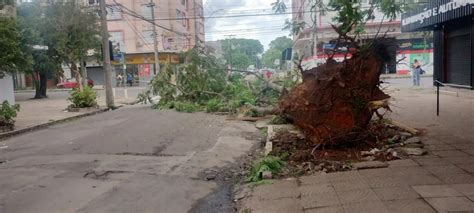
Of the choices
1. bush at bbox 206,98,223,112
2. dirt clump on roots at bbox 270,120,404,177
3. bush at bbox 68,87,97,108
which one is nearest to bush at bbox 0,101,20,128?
bush at bbox 68,87,97,108

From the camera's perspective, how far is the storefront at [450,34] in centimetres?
2031

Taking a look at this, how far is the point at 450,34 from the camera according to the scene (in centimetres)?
2453

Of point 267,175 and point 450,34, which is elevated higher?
point 450,34

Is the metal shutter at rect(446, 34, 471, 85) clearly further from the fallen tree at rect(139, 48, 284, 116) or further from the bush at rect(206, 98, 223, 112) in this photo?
the bush at rect(206, 98, 223, 112)

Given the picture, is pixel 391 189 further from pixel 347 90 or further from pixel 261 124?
pixel 261 124

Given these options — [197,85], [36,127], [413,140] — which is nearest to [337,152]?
[413,140]

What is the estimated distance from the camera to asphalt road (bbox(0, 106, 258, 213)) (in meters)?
6.96

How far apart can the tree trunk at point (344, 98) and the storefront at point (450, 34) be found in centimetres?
1132

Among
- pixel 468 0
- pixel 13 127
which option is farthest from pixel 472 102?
pixel 13 127

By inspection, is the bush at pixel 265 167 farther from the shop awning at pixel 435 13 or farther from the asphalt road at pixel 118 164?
the shop awning at pixel 435 13

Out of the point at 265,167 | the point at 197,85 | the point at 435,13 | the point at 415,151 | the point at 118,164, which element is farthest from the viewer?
the point at 435,13

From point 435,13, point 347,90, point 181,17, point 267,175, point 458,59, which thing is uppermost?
point 181,17

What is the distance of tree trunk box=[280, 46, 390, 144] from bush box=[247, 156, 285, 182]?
1102 millimetres

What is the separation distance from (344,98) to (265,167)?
6.84 feet
